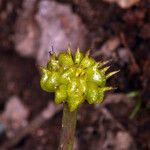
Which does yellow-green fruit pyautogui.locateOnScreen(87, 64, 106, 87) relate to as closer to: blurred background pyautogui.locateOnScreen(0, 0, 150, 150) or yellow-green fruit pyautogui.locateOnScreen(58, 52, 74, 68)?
yellow-green fruit pyautogui.locateOnScreen(58, 52, 74, 68)

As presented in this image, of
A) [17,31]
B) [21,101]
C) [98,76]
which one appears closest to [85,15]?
[17,31]

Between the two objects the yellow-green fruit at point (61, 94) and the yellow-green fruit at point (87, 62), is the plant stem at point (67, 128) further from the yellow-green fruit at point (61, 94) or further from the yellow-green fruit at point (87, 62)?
the yellow-green fruit at point (87, 62)

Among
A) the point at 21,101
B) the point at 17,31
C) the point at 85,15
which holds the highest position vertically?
the point at 17,31

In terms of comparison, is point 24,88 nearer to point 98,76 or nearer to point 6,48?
point 6,48

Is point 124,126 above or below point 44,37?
below

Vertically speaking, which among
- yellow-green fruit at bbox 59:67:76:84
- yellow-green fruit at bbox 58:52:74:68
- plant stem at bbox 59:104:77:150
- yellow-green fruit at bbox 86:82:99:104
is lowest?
plant stem at bbox 59:104:77:150

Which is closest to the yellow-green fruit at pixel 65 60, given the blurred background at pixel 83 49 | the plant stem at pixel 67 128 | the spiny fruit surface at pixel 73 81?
the spiny fruit surface at pixel 73 81

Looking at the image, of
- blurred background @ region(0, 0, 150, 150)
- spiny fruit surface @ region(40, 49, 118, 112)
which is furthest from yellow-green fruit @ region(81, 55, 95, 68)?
blurred background @ region(0, 0, 150, 150)
